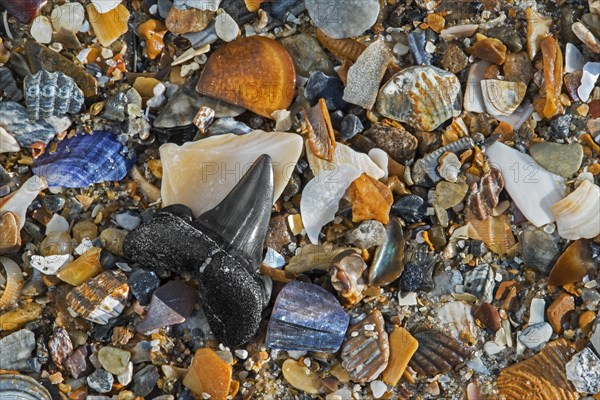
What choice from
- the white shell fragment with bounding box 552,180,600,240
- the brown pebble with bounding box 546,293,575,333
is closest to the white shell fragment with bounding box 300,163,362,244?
the white shell fragment with bounding box 552,180,600,240

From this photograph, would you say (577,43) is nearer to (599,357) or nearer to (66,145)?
(599,357)

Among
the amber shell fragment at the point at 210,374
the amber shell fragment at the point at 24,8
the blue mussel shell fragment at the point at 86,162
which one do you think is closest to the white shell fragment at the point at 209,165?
the blue mussel shell fragment at the point at 86,162

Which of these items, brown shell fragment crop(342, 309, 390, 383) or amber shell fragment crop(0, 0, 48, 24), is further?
amber shell fragment crop(0, 0, 48, 24)

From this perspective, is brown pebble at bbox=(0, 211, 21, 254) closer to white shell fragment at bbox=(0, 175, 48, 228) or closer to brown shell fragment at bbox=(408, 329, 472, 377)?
white shell fragment at bbox=(0, 175, 48, 228)

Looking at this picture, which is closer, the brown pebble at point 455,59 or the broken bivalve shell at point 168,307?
the broken bivalve shell at point 168,307

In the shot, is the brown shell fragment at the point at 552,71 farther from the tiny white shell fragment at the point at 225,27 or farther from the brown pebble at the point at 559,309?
the tiny white shell fragment at the point at 225,27

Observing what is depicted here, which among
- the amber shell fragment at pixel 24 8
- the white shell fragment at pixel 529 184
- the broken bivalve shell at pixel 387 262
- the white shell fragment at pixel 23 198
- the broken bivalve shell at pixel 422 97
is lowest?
the broken bivalve shell at pixel 387 262

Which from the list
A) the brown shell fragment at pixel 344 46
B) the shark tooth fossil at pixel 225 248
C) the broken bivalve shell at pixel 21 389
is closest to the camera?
the shark tooth fossil at pixel 225 248
